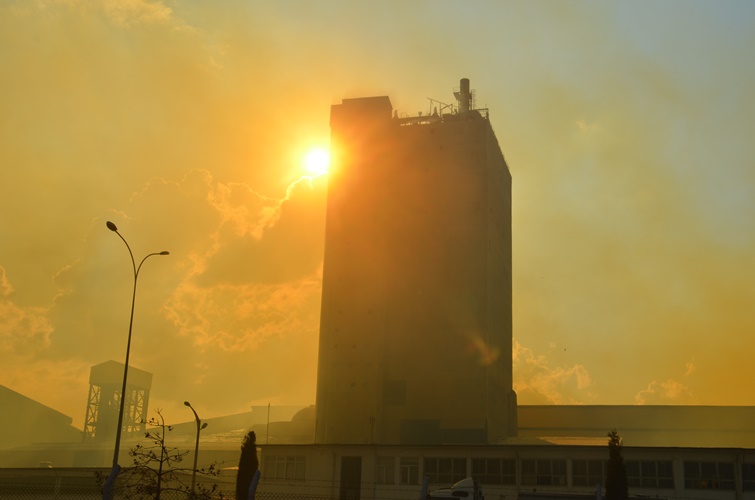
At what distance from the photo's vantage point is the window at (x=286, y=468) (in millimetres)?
63844

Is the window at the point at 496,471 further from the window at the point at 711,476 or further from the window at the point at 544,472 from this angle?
the window at the point at 711,476

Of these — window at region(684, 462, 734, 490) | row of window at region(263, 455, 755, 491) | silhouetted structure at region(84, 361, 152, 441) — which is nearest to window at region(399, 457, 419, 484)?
row of window at region(263, 455, 755, 491)

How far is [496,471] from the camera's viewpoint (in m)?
59.3

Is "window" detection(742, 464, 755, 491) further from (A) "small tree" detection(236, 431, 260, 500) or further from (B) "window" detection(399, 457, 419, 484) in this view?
(A) "small tree" detection(236, 431, 260, 500)

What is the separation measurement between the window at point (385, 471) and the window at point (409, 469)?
2.39 feet

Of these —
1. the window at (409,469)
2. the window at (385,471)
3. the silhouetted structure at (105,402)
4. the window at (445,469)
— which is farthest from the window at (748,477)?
the silhouetted structure at (105,402)

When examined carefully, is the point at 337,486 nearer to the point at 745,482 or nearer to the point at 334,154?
the point at 745,482

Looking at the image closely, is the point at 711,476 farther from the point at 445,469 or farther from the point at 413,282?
the point at 413,282

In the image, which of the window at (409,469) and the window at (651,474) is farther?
the window at (409,469)

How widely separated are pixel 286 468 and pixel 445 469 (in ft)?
41.7

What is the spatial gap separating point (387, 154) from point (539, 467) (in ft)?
205

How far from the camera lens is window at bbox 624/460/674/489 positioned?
55.2 m

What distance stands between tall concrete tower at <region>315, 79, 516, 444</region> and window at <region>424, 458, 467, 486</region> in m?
38.2

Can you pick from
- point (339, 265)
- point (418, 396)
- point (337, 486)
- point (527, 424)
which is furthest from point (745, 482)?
point (527, 424)
